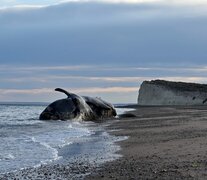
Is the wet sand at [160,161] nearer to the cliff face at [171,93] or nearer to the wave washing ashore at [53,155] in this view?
the wave washing ashore at [53,155]

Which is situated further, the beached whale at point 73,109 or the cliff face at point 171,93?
the cliff face at point 171,93

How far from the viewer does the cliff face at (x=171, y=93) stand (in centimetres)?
8256

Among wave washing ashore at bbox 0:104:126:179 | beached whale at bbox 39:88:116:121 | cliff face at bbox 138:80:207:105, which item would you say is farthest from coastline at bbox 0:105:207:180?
cliff face at bbox 138:80:207:105

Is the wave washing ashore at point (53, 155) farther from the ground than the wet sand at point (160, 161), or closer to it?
closer to it

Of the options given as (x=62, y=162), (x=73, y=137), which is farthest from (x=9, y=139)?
(x=62, y=162)

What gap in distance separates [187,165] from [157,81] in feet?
268

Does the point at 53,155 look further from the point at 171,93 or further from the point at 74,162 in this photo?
the point at 171,93

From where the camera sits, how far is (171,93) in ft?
286

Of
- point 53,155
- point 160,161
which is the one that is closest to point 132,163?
point 160,161

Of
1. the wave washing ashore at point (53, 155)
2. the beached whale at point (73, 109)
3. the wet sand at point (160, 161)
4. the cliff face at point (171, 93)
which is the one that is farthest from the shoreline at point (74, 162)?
the cliff face at point (171, 93)

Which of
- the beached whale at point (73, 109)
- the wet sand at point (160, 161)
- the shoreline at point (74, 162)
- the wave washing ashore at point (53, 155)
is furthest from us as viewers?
the beached whale at point (73, 109)

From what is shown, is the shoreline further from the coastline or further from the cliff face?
the cliff face

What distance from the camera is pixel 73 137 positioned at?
21.3 m

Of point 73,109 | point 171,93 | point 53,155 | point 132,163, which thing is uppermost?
point 171,93
